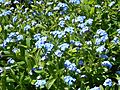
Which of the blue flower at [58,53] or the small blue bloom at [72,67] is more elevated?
the blue flower at [58,53]

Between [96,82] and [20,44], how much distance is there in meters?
1.18

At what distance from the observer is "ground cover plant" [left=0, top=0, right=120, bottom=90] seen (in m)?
4.28

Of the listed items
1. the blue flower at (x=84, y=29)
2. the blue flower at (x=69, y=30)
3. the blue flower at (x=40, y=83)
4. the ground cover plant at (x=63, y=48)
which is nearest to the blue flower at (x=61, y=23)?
the ground cover plant at (x=63, y=48)

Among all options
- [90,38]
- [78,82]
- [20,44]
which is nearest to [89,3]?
[90,38]

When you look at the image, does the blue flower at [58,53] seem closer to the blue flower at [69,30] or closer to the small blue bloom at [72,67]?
the small blue bloom at [72,67]

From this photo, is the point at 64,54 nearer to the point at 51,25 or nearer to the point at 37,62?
the point at 37,62

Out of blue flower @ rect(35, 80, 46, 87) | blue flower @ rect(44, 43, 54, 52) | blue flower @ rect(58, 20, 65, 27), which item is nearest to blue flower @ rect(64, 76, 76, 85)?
blue flower @ rect(35, 80, 46, 87)

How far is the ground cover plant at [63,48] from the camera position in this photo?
169 inches

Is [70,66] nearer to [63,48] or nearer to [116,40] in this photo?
[63,48]

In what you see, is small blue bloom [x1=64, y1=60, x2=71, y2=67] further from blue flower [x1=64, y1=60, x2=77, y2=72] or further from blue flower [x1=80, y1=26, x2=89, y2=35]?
blue flower [x1=80, y1=26, x2=89, y2=35]

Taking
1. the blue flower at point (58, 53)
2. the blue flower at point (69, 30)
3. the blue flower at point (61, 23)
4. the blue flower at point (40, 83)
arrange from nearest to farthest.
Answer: the blue flower at point (40, 83)
the blue flower at point (58, 53)
the blue flower at point (69, 30)
the blue flower at point (61, 23)

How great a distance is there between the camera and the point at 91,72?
175 inches

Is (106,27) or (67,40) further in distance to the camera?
(106,27)

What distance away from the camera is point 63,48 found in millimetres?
4395
